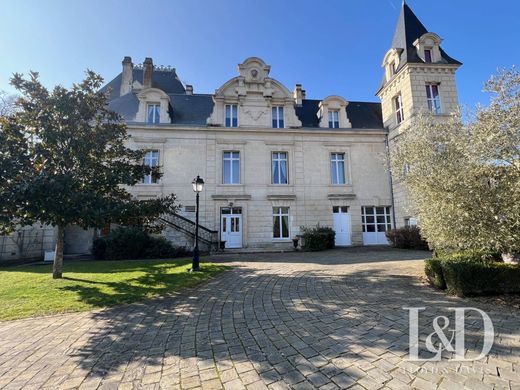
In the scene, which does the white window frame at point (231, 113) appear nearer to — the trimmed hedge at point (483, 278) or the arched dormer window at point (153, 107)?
the arched dormer window at point (153, 107)

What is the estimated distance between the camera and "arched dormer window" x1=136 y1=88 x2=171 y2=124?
16797mm

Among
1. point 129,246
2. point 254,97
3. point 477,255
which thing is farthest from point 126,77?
point 477,255

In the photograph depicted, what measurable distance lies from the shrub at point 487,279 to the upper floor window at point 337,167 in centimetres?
1260

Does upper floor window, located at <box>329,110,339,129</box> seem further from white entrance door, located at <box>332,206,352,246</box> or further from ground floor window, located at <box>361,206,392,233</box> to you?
ground floor window, located at <box>361,206,392,233</box>

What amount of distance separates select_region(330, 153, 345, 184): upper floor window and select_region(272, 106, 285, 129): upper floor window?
4.06 meters

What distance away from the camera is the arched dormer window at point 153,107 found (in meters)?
16.8

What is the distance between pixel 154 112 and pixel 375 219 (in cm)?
1615

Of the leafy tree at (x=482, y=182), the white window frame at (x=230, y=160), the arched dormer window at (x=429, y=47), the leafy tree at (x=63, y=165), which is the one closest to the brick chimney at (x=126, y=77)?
the white window frame at (x=230, y=160)

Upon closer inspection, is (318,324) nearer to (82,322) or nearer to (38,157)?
(82,322)

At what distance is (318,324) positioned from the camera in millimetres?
3895

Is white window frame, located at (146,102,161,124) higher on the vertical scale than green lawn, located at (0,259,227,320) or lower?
higher

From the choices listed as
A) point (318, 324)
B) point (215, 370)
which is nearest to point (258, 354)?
point (215, 370)

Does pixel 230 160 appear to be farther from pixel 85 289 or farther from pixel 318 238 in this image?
pixel 85 289

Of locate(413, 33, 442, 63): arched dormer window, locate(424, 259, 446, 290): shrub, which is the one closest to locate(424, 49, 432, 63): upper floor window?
locate(413, 33, 442, 63): arched dormer window
